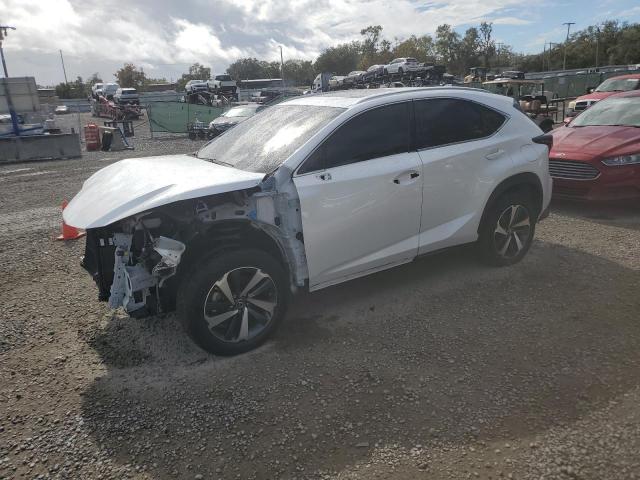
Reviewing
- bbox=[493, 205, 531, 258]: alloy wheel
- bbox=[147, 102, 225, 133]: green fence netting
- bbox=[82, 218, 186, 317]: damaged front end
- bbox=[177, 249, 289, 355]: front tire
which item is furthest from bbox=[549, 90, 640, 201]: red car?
bbox=[147, 102, 225, 133]: green fence netting

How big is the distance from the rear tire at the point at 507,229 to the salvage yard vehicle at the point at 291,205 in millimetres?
30

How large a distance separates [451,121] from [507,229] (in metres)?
1.27

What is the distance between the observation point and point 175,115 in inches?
859

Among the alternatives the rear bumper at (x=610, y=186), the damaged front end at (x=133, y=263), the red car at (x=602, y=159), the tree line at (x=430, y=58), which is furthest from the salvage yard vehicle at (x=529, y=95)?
the tree line at (x=430, y=58)

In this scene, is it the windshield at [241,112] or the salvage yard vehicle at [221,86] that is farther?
the salvage yard vehicle at [221,86]

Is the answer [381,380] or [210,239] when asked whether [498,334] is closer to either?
[381,380]

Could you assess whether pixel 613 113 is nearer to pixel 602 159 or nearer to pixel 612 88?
pixel 602 159

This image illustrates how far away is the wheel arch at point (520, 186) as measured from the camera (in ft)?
14.4

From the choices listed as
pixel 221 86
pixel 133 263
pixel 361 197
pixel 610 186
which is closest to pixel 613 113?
pixel 610 186

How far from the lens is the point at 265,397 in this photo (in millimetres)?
2957

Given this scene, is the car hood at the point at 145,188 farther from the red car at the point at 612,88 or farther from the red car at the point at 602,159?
the red car at the point at 612,88

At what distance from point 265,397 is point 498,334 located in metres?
1.89

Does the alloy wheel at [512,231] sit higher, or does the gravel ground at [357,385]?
the alloy wheel at [512,231]

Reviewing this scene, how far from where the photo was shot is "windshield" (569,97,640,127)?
7.29 metres
